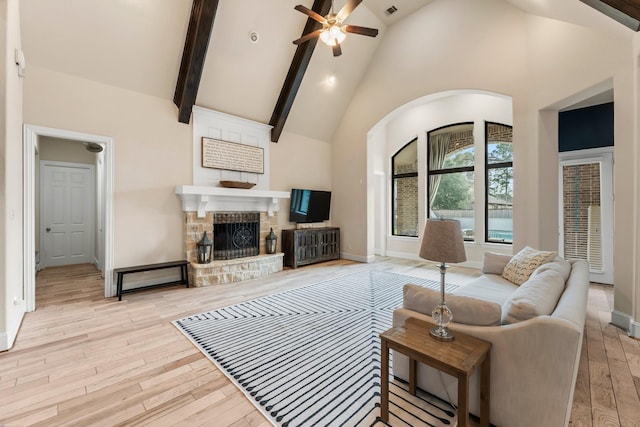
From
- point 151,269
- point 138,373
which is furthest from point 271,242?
point 138,373

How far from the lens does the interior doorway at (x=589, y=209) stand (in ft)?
14.8

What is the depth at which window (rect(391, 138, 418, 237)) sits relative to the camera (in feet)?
23.0

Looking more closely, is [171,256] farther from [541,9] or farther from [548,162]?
[541,9]

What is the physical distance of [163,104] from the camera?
4.57 metres

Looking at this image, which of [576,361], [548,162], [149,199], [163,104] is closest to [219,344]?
[576,361]

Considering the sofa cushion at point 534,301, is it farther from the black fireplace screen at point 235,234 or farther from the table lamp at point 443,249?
the black fireplace screen at point 235,234

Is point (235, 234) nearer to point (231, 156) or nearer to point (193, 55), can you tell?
point (231, 156)

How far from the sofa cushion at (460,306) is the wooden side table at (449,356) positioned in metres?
0.12

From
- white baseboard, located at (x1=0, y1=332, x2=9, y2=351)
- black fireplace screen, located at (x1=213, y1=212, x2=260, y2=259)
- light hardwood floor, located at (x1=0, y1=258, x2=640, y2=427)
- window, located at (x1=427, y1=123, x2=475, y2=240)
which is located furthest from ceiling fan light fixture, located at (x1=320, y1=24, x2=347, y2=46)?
white baseboard, located at (x1=0, y1=332, x2=9, y2=351)

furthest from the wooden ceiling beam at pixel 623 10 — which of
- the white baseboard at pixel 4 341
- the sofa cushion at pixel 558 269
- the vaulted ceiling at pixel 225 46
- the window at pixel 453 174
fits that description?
the white baseboard at pixel 4 341

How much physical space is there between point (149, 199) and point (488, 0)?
6.70 metres

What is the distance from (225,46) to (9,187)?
3.54 m

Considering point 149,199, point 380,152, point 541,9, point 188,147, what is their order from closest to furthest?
point 541,9
point 149,199
point 188,147
point 380,152

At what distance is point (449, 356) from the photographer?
4.70ft
